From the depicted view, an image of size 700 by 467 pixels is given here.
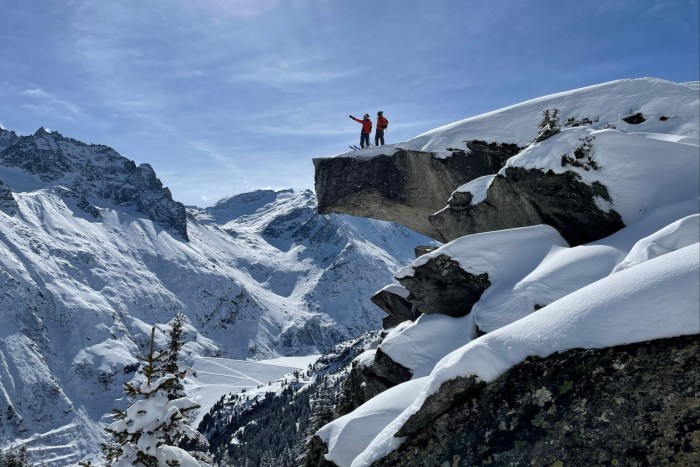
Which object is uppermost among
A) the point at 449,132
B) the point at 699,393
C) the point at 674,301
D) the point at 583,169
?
the point at 449,132

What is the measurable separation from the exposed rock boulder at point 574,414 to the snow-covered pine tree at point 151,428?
7137 millimetres

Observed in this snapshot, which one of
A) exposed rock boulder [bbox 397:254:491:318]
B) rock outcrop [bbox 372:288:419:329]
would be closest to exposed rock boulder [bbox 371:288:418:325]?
rock outcrop [bbox 372:288:419:329]

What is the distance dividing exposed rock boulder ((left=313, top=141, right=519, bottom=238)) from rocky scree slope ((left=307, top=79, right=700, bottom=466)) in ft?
8.74

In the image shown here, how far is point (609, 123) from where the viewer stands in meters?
19.0

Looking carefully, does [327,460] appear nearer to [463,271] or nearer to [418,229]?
[463,271]

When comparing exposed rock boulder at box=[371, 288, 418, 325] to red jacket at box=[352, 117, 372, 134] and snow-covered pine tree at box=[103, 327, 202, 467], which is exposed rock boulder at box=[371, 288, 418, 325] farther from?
red jacket at box=[352, 117, 372, 134]

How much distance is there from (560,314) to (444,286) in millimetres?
8312

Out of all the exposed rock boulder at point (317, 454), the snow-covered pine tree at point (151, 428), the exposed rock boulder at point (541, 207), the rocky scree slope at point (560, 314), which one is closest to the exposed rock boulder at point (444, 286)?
the rocky scree slope at point (560, 314)

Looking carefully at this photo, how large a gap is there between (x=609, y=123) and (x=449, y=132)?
8.12 m

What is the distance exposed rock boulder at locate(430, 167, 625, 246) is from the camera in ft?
48.6

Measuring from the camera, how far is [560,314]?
284 inches

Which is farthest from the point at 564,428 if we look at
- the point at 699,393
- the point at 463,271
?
the point at 463,271

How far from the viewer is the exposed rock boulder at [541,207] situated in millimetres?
14828

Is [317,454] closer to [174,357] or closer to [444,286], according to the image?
[444,286]
